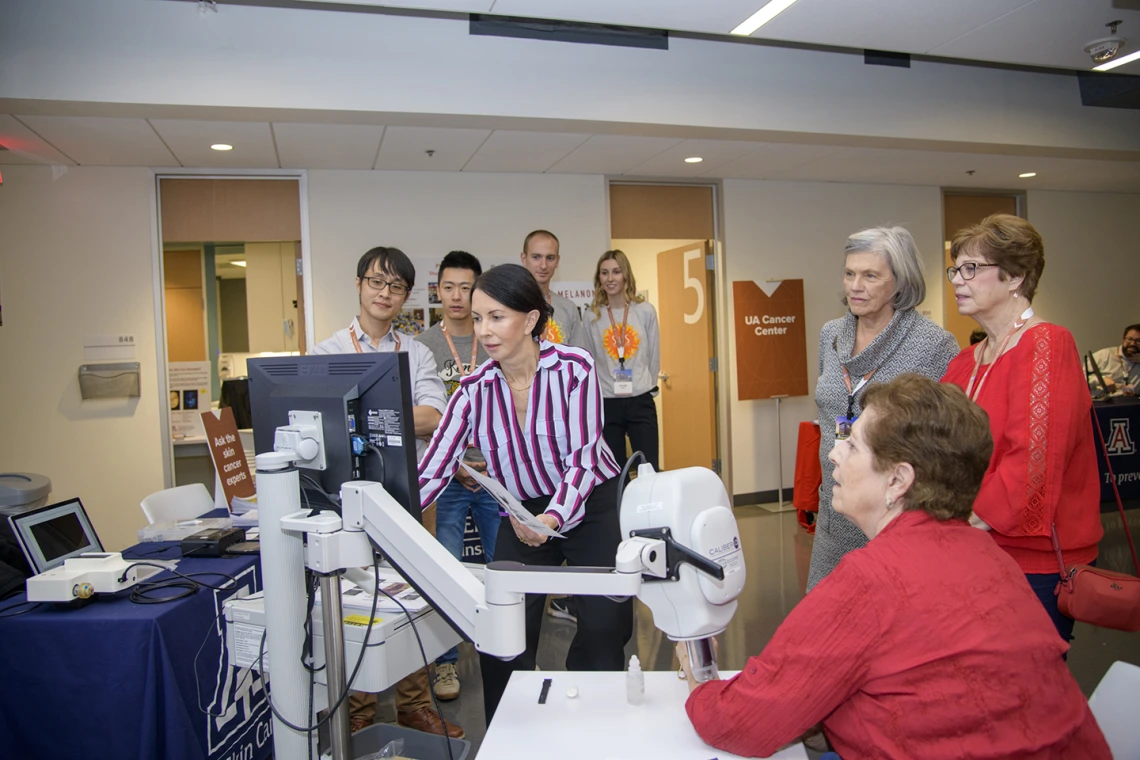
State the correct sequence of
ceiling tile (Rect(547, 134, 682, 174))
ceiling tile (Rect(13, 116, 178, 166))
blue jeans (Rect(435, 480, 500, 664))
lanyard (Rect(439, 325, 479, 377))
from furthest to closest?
ceiling tile (Rect(547, 134, 682, 174))
ceiling tile (Rect(13, 116, 178, 166))
lanyard (Rect(439, 325, 479, 377))
blue jeans (Rect(435, 480, 500, 664))

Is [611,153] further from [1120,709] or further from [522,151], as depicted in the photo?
[1120,709]

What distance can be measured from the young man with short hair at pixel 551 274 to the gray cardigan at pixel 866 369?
1.79 metres

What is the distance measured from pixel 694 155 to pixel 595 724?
4.70 meters

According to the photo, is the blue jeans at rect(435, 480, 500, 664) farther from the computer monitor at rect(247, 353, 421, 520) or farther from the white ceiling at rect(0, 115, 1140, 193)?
the white ceiling at rect(0, 115, 1140, 193)

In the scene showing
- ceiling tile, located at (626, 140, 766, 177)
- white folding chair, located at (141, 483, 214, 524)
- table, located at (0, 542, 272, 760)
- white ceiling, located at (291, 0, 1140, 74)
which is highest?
white ceiling, located at (291, 0, 1140, 74)

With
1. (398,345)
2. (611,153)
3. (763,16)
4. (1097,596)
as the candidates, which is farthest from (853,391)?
(611,153)

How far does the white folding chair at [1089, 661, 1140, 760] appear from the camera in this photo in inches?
49.4

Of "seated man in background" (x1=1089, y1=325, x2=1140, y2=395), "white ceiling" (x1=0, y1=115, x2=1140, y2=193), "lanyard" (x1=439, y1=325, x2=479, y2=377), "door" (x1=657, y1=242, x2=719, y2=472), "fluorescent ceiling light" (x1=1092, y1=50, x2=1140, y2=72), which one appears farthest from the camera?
"door" (x1=657, y1=242, x2=719, y2=472)

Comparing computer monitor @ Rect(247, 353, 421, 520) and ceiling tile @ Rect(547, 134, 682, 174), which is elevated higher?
ceiling tile @ Rect(547, 134, 682, 174)

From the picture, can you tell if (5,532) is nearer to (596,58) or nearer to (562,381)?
(562,381)

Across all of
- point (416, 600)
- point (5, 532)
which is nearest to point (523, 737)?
point (416, 600)

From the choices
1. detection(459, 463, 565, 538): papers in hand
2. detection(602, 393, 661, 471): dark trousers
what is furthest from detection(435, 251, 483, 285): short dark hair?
detection(459, 463, 565, 538): papers in hand

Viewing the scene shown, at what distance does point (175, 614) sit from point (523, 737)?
3.67ft

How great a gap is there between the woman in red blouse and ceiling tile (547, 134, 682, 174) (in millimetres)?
3199
